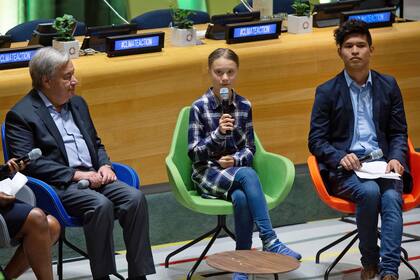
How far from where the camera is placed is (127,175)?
568cm

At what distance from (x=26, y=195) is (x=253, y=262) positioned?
4.18ft

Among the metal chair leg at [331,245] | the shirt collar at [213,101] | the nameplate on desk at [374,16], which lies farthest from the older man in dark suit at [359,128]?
the nameplate on desk at [374,16]

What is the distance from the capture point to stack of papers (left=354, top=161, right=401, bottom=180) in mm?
5648

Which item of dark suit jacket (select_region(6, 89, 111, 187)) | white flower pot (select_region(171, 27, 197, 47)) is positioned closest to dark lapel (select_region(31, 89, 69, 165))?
dark suit jacket (select_region(6, 89, 111, 187))

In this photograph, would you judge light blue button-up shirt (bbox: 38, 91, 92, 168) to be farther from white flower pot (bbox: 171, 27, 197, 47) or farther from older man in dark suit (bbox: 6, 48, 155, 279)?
white flower pot (bbox: 171, 27, 197, 47)

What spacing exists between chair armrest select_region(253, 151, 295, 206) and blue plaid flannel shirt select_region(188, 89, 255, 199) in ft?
0.45

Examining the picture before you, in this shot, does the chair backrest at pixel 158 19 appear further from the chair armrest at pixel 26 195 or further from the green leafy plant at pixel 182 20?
the chair armrest at pixel 26 195

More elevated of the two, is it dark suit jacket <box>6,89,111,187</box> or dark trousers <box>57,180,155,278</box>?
dark suit jacket <box>6,89,111,187</box>

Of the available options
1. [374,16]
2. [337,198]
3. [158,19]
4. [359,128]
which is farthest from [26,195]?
[158,19]

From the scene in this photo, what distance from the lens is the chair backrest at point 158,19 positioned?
8242 millimetres

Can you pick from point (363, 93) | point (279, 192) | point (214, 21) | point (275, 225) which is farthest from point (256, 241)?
point (214, 21)

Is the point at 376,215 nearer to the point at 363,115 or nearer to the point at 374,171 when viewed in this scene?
the point at 374,171

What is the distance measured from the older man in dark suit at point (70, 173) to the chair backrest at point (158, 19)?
2830 mm

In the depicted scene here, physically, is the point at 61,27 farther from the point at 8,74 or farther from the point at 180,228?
the point at 180,228
